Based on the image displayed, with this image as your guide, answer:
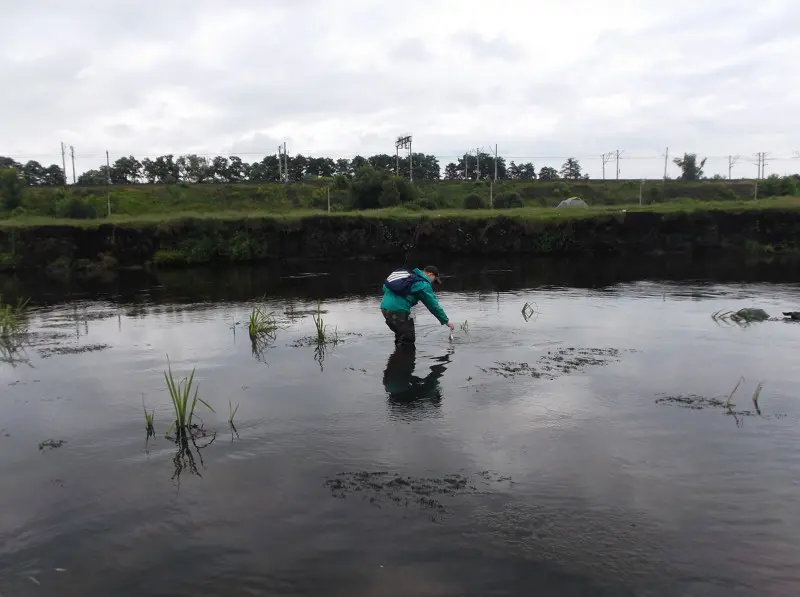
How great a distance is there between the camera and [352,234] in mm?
41312

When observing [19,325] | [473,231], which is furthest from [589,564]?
[473,231]

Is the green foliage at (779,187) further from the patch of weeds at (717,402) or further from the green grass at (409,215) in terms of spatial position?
the patch of weeds at (717,402)

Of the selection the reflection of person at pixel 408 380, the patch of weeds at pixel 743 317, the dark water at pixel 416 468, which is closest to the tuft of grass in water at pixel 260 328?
the dark water at pixel 416 468

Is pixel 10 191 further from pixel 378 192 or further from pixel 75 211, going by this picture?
pixel 378 192

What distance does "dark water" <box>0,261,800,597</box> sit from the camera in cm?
557

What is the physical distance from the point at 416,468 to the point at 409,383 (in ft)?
11.5

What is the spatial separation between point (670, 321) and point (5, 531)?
50.3 feet

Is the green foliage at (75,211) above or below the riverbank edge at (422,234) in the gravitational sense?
above

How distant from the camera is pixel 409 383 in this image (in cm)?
1105

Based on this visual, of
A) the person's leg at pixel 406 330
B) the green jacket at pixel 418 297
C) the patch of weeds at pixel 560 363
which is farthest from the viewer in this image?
the person's leg at pixel 406 330

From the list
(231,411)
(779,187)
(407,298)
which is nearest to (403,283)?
(407,298)

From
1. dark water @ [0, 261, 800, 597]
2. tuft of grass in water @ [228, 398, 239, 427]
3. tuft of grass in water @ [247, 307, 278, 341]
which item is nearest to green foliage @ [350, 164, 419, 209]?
tuft of grass in water @ [247, 307, 278, 341]

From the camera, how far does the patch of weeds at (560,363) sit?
37.8 feet

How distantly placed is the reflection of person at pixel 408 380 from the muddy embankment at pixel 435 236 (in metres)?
28.0
